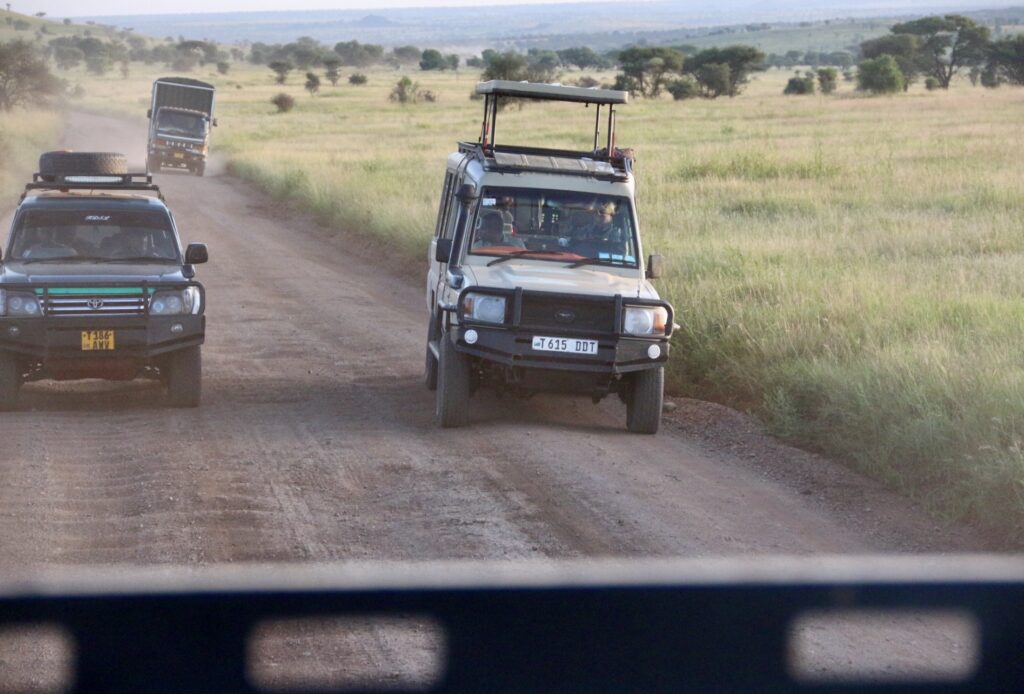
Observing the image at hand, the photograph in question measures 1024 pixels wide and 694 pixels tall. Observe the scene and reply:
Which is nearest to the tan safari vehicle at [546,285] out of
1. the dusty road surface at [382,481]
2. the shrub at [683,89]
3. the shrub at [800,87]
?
the dusty road surface at [382,481]

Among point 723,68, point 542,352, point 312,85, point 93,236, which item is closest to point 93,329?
point 93,236

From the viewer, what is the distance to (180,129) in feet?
122

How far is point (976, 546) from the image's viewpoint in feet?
21.4

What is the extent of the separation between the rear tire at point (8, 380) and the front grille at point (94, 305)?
0.44 meters

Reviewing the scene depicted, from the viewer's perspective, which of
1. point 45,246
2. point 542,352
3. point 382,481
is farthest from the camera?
point 45,246

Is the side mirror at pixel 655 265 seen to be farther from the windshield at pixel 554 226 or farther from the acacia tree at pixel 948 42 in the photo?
the acacia tree at pixel 948 42

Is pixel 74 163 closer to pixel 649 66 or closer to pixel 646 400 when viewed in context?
pixel 646 400

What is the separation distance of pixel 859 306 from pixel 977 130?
84.0 ft

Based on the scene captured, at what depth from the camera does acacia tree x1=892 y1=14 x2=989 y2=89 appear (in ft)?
252

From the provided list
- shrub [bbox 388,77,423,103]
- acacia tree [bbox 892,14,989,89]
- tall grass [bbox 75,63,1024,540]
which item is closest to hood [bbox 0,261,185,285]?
tall grass [bbox 75,63,1024,540]

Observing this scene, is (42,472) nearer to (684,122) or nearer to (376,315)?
(376,315)

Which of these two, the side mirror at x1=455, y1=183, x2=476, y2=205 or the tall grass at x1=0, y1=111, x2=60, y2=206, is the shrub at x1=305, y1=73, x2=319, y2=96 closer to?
the tall grass at x1=0, y1=111, x2=60, y2=206

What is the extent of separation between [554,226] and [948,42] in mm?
77519

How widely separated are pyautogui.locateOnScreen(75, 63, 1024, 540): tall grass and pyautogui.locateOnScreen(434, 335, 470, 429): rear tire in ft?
7.03
